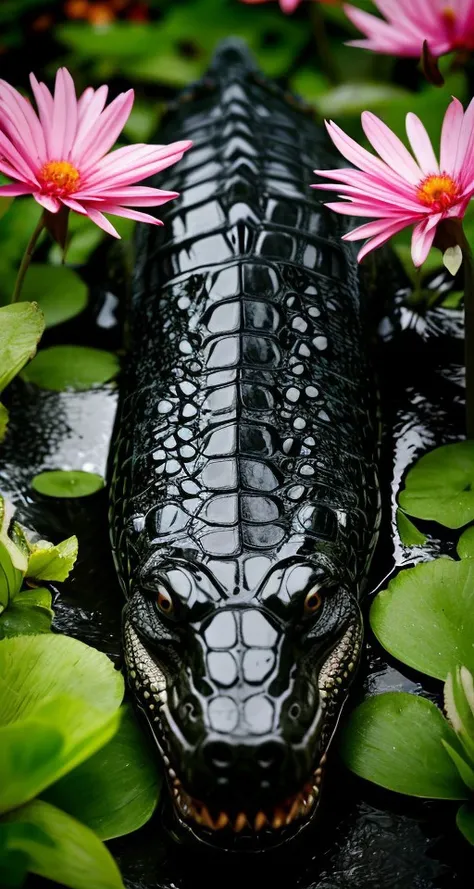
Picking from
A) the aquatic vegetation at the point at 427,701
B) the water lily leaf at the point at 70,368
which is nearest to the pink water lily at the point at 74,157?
the water lily leaf at the point at 70,368

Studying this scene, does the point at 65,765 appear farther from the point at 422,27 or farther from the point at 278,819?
the point at 422,27

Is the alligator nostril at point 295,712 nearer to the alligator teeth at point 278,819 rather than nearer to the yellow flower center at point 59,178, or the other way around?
the alligator teeth at point 278,819

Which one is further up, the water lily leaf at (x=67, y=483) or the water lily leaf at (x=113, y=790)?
the water lily leaf at (x=67, y=483)

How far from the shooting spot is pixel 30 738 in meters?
1.17

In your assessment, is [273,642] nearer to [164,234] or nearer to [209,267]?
[209,267]

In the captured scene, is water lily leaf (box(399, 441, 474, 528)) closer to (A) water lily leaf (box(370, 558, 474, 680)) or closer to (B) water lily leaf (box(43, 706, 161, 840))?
(A) water lily leaf (box(370, 558, 474, 680))

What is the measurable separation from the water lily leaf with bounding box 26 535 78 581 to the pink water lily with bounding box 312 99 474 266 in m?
0.69

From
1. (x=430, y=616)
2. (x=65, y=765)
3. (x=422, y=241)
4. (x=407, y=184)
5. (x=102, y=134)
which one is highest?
(x=102, y=134)

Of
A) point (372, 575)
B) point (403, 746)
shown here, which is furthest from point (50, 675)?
point (372, 575)

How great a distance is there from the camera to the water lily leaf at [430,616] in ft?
4.84

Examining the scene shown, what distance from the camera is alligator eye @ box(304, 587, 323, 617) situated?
1.37 m

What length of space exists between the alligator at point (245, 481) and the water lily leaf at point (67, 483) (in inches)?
4.1

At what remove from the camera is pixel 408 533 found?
5.86 ft

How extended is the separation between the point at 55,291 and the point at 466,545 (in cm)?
122
